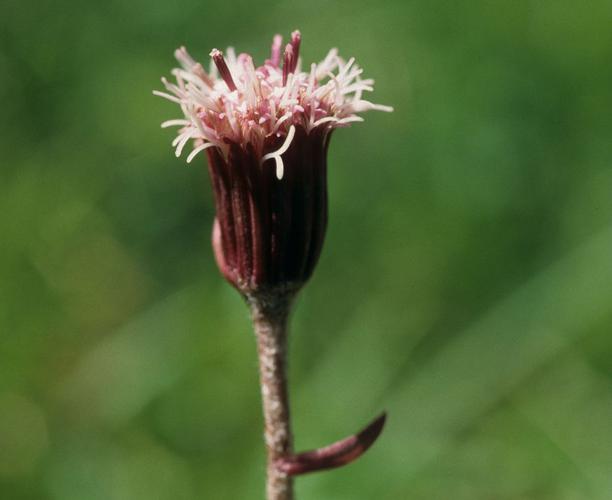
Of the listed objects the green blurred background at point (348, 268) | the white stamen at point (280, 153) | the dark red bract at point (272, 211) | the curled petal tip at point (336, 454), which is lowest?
the green blurred background at point (348, 268)

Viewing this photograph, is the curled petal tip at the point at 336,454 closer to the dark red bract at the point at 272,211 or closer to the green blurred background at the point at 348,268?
the dark red bract at the point at 272,211

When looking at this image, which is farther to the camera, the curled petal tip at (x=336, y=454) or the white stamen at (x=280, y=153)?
the curled petal tip at (x=336, y=454)

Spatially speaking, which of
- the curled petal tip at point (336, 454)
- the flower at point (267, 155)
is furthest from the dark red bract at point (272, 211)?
the curled petal tip at point (336, 454)

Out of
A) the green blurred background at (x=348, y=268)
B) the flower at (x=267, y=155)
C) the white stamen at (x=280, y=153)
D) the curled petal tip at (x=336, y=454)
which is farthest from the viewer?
the green blurred background at (x=348, y=268)

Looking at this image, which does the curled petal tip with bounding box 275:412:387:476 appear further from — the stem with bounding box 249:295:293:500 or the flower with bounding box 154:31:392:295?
the flower with bounding box 154:31:392:295

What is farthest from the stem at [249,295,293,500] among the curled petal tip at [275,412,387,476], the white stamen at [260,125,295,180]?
the white stamen at [260,125,295,180]

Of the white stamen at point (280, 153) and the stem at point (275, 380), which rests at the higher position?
the white stamen at point (280, 153)
